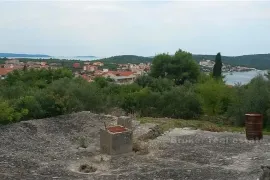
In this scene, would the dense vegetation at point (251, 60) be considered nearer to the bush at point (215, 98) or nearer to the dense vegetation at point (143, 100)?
the bush at point (215, 98)

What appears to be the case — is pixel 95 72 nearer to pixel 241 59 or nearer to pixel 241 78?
pixel 241 78

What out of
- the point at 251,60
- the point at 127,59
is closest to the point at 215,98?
the point at 251,60

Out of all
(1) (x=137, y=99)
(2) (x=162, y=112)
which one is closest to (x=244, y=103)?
(2) (x=162, y=112)

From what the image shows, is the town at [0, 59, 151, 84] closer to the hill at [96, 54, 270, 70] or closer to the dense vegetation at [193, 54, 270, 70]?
the hill at [96, 54, 270, 70]

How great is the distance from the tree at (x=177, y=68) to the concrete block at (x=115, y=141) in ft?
94.1

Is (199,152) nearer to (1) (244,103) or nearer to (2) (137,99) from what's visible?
(1) (244,103)

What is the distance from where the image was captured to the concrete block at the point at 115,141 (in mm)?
12352

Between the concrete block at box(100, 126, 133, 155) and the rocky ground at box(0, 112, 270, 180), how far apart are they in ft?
0.81

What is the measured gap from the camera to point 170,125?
17438mm

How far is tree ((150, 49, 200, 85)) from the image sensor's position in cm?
4128

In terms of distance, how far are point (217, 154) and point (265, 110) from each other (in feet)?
30.2

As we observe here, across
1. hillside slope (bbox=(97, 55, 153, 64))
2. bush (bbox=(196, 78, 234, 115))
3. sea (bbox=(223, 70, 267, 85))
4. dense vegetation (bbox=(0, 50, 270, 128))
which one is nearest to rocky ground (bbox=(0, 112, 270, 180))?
dense vegetation (bbox=(0, 50, 270, 128))

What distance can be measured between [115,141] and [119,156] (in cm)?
49

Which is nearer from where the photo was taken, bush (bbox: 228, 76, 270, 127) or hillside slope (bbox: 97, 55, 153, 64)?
bush (bbox: 228, 76, 270, 127)
